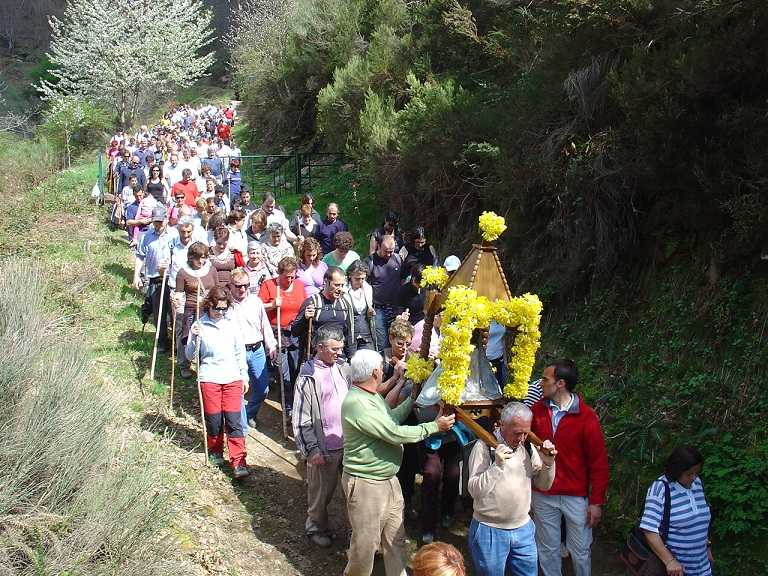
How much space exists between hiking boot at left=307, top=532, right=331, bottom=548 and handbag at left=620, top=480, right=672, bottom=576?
8.41ft

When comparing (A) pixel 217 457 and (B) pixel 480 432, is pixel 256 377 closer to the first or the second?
(A) pixel 217 457

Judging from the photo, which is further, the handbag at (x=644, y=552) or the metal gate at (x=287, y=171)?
the metal gate at (x=287, y=171)

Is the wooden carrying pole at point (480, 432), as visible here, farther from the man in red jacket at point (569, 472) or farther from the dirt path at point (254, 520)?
the dirt path at point (254, 520)

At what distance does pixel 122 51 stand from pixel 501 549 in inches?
1273

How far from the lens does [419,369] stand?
5.39 m

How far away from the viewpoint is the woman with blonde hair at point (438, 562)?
3.66 m

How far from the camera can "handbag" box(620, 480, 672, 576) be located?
5164 mm

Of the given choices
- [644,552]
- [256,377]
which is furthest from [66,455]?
[644,552]

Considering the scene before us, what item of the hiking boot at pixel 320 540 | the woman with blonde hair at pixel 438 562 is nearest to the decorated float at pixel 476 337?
the woman with blonde hair at pixel 438 562

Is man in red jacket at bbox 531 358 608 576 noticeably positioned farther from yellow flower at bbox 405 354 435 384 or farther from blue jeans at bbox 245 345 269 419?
blue jeans at bbox 245 345 269 419

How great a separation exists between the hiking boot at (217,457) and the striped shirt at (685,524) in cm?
428

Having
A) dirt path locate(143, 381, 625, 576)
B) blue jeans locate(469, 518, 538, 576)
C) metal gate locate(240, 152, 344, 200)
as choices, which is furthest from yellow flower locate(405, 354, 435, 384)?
metal gate locate(240, 152, 344, 200)

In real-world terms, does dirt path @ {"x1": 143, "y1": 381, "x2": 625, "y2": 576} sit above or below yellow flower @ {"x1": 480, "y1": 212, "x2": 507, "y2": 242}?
below

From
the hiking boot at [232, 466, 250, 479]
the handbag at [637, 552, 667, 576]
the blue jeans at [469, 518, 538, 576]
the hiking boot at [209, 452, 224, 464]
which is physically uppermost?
the blue jeans at [469, 518, 538, 576]
